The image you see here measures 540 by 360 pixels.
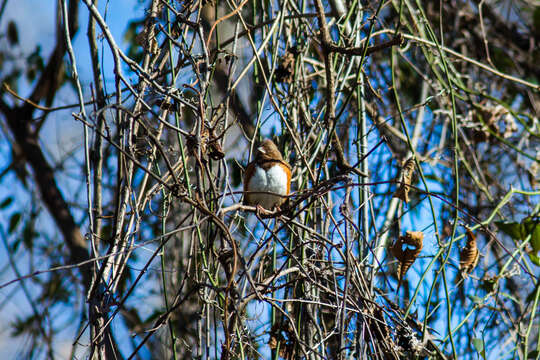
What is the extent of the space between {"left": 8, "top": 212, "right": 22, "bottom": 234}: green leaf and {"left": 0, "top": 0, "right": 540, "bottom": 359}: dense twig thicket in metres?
0.03

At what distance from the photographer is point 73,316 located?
15.1 feet

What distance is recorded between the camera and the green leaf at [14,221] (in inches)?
180

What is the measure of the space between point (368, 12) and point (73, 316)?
330cm

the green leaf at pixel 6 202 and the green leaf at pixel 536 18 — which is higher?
the green leaf at pixel 536 18

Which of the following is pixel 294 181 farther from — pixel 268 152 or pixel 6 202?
pixel 6 202

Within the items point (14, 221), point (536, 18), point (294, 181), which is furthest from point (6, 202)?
point (536, 18)

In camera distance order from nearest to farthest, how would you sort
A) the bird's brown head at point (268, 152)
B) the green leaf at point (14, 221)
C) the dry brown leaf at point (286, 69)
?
the bird's brown head at point (268, 152) → the dry brown leaf at point (286, 69) → the green leaf at point (14, 221)

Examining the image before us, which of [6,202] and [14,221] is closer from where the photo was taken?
[14,221]

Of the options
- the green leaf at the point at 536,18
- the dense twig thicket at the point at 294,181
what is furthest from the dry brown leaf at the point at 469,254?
the green leaf at the point at 536,18

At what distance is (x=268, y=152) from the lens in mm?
2768

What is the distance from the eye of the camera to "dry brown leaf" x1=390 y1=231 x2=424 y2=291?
7.34ft

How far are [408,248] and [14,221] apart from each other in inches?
139

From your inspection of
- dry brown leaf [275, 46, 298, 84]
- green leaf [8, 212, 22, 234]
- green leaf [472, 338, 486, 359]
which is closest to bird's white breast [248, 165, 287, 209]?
dry brown leaf [275, 46, 298, 84]

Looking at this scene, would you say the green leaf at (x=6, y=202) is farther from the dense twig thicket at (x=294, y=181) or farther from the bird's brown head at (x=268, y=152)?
the bird's brown head at (x=268, y=152)
